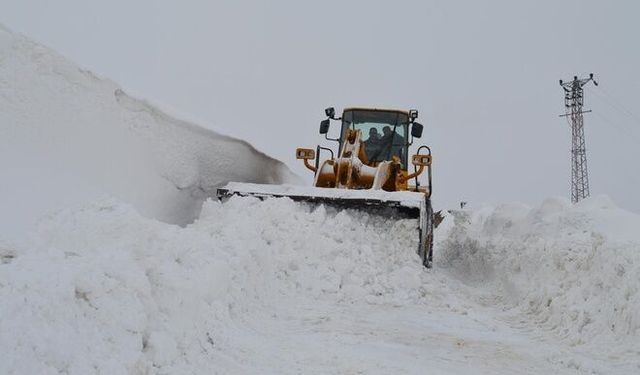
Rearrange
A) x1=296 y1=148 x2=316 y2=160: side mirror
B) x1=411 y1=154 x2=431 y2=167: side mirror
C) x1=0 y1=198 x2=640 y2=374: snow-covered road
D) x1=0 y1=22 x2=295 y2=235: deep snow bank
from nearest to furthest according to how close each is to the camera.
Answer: x1=0 y1=198 x2=640 y2=374: snow-covered road → x1=0 y1=22 x2=295 y2=235: deep snow bank → x1=411 y1=154 x2=431 y2=167: side mirror → x1=296 y1=148 x2=316 y2=160: side mirror

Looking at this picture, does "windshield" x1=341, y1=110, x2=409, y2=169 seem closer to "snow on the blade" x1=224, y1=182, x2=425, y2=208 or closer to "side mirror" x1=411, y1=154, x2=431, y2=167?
"side mirror" x1=411, y1=154, x2=431, y2=167

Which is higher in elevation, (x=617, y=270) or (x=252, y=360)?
(x=617, y=270)

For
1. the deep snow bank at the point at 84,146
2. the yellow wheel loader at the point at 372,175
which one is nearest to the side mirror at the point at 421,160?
the yellow wheel loader at the point at 372,175

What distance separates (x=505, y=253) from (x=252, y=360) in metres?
5.60

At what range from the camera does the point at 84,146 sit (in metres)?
5.80

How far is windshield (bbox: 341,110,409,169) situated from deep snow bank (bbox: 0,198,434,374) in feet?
9.28

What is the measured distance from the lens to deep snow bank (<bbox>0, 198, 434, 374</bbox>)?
196 centimetres

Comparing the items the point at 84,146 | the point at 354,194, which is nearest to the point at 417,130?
the point at 354,194

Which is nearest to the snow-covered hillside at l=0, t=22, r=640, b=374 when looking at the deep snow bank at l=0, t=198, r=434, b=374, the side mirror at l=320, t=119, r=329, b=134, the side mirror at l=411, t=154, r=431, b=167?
the deep snow bank at l=0, t=198, r=434, b=374

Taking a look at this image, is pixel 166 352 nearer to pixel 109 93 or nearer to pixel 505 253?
pixel 109 93

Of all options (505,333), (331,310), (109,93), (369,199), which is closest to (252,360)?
(331,310)

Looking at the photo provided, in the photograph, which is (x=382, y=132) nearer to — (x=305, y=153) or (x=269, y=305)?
(x=305, y=153)

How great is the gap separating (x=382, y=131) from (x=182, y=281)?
630 cm

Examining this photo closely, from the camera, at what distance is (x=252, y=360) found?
2.83m
